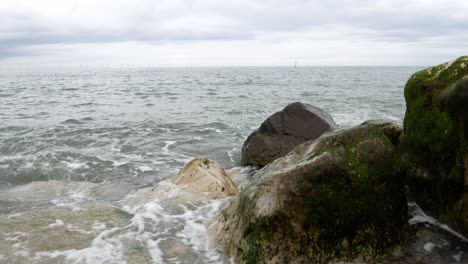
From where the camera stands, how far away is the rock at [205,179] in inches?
289

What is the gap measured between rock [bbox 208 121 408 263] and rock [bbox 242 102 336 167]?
4.75m

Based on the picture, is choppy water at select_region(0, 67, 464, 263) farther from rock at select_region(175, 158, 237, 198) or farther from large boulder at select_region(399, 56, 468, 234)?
large boulder at select_region(399, 56, 468, 234)

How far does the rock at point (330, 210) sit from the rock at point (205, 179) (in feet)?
8.39

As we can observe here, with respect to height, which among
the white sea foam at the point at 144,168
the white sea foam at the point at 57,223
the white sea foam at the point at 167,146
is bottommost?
the white sea foam at the point at 144,168

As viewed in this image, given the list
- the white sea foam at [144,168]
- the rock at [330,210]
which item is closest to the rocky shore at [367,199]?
the rock at [330,210]

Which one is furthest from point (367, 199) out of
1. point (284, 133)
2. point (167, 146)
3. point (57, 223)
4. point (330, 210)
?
point (167, 146)

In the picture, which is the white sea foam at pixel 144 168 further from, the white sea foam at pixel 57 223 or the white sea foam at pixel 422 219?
the white sea foam at pixel 422 219

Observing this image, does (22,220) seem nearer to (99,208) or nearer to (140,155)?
(99,208)

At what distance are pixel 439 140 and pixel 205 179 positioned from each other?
13.5 feet

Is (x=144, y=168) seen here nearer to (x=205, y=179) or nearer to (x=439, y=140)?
(x=205, y=179)

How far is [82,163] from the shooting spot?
11.0 meters

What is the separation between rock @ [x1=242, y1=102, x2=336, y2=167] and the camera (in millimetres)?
9586

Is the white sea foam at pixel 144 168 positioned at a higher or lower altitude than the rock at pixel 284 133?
lower

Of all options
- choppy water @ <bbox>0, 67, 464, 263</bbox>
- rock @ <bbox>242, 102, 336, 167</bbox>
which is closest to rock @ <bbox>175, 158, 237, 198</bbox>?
choppy water @ <bbox>0, 67, 464, 263</bbox>
